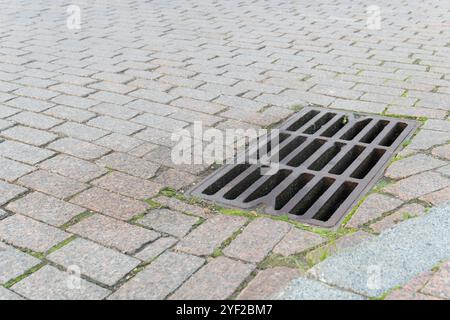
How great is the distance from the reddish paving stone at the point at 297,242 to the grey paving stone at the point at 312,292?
0.77 ft

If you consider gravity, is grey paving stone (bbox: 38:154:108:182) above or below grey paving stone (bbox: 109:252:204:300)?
below

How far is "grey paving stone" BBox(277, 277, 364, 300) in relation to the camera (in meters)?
2.03

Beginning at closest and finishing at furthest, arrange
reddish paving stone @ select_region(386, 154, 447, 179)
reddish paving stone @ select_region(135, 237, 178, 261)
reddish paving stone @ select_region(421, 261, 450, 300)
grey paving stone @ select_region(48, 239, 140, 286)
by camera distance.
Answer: reddish paving stone @ select_region(421, 261, 450, 300) → grey paving stone @ select_region(48, 239, 140, 286) → reddish paving stone @ select_region(135, 237, 178, 261) → reddish paving stone @ select_region(386, 154, 447, 179)

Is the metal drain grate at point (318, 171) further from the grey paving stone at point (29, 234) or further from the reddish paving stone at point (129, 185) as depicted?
the grey paving stone at point (29, 234)

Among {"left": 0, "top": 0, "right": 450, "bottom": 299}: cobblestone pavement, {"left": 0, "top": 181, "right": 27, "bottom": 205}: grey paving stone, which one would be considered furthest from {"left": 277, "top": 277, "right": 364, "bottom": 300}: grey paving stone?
{"left": 0, "top": 181, "right": 27, "bottom": 205}: grey paving stone

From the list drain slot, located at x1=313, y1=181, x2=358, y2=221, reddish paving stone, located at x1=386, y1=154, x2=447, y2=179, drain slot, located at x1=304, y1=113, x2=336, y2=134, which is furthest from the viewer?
drain slot, located at x1=304, y1=113, x2=336, y2=134

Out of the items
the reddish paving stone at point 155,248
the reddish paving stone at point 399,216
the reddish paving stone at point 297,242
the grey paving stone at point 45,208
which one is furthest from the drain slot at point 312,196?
the grey paving stone at point 45,208

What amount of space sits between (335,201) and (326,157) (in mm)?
511

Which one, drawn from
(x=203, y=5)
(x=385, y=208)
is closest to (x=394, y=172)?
(x=385, y=208)

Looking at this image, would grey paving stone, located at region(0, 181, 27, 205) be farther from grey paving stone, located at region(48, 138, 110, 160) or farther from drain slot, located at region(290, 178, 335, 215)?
drain slot, located at region(290, 178, 335, 215)

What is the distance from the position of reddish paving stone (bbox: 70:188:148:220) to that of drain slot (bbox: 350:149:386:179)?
1203 mm

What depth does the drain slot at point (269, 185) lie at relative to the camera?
2.90m

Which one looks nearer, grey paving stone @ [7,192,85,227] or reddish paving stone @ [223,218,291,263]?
reddish paving stone @ [223,218,291,263]
